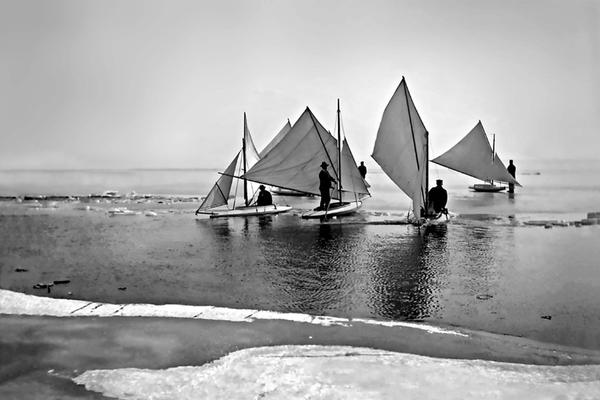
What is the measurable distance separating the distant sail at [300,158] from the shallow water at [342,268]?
2644 mm

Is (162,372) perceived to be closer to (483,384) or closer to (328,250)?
(483,384)

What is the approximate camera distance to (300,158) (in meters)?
23.0

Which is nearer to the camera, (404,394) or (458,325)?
(404,394)

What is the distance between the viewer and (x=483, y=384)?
534cm

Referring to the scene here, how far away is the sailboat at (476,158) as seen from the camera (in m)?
35.8

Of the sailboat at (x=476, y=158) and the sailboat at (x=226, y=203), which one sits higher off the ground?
the sailboat at (x=476, y=158)

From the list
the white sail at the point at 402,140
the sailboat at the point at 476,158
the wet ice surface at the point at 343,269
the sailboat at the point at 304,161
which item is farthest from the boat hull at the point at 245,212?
the sailboat at the point at 476,158

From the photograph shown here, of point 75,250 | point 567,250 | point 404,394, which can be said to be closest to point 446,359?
point 404,394

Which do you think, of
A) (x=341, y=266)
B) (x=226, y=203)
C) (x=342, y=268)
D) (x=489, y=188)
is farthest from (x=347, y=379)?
(x=489, y=188)

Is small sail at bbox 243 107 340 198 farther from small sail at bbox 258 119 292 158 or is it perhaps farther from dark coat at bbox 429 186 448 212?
small sail at bbox 258 119 292 158

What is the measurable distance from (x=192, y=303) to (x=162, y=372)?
120 inches

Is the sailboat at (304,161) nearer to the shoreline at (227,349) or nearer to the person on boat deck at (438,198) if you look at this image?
the person on boat deck at (438,198)

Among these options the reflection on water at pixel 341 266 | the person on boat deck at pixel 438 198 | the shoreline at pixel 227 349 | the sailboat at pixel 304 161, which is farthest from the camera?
the sailboat at pixel 304 161

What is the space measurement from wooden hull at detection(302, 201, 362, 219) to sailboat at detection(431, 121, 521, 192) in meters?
13.6
